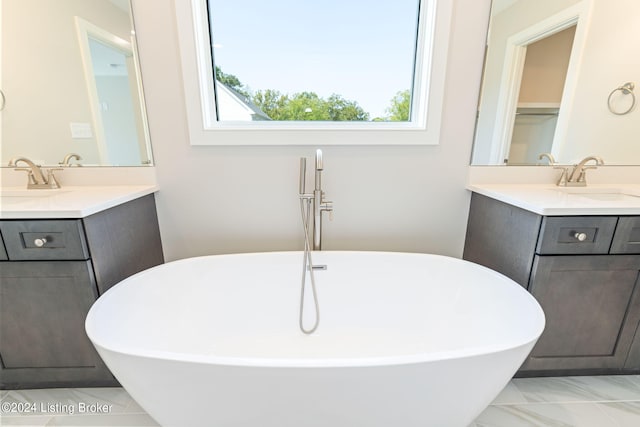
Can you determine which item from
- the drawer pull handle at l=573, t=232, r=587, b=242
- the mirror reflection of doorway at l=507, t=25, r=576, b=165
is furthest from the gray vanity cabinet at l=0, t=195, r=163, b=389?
the mirror reflection of doorway at l=507, t=25, r=576, b=165

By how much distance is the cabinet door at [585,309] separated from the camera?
1.19m

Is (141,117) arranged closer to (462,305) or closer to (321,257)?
(321,257)

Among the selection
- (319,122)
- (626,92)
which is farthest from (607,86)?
(319,122)

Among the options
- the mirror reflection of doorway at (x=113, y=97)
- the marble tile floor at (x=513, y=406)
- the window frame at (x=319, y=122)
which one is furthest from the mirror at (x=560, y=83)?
the mirror reflection of doorway at (x=113, y=97)

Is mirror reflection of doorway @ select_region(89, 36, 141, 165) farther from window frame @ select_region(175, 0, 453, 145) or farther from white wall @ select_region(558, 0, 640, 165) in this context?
white wall @ select_region(558, 0, 640, 165)

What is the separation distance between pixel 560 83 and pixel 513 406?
1697 millimetres

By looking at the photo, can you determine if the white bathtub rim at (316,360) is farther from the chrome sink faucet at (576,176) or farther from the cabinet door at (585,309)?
the chrome sink faucet at (576,176)

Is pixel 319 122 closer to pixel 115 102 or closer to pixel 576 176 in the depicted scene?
pixel 115 102

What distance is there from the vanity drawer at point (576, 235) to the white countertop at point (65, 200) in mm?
1871

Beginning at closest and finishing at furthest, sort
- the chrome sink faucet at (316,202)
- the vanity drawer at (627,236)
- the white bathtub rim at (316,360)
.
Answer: the white bathtub rim at (316,360) < the vanity drawer at (627,236) < the chrome sink faucet at (316,202)

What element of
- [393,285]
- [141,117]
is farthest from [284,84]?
[393,285]

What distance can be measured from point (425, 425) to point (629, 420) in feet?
3.56

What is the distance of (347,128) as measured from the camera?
1.52 m

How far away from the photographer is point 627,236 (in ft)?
3.81
